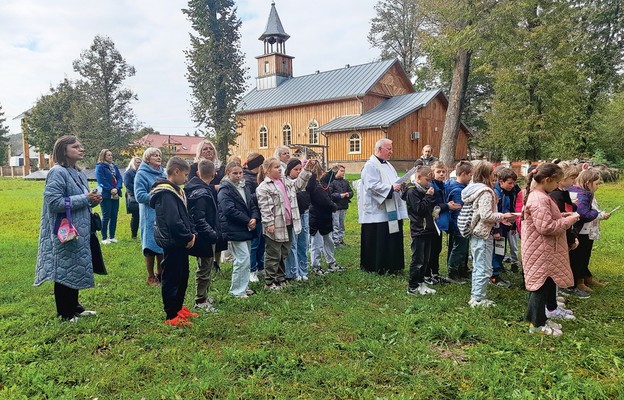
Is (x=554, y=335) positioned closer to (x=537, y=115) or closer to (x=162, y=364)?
(x=162, y=364)

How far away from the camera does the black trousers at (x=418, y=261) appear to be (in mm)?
5809

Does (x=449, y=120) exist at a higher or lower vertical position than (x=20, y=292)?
higher

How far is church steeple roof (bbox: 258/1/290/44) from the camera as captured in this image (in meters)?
45.3

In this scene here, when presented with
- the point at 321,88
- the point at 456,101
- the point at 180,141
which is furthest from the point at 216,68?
the point at 180,141

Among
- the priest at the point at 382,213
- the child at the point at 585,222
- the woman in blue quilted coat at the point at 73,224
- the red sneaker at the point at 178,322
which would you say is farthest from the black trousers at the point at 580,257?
the woman in blue quilted coat at the point at 73,224

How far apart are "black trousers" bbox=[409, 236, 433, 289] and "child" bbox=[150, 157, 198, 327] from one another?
2853mm

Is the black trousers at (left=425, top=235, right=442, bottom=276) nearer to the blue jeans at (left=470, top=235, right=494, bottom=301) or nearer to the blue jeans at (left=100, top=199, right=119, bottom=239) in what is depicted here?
the blue jeans at (left=470, top=235, right=494, bottom=301)

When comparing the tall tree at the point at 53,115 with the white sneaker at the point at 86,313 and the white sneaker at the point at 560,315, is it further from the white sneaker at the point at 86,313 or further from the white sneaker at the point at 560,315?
the white sneaker at the point at 560,315

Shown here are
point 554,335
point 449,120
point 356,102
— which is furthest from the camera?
point 356,102

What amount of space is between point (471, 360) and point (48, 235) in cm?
428

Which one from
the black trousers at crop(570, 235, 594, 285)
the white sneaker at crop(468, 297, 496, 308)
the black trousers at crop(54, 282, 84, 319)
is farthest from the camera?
the black trousers at crop(570, 235, 594, 285)

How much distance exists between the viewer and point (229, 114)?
32938mm

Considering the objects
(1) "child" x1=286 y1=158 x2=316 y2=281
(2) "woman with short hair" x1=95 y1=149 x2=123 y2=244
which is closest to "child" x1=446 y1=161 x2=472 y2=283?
(1) "child" x1=286 y1=158 x2=316 y2=281

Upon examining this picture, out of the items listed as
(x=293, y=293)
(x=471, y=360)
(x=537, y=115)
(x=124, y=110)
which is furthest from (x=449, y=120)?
(x=124, y=110)
